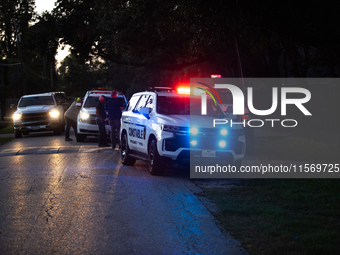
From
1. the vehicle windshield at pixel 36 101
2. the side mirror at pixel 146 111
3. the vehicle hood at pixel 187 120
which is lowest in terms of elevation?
the vehicle windshield at pixel 36 101

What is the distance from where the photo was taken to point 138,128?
42.7 feet

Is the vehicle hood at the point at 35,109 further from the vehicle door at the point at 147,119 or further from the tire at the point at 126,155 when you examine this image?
the vehicle door at the point at 147,119

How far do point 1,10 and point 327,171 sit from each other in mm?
83182

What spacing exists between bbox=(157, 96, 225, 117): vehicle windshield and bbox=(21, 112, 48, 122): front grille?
14.2 metres

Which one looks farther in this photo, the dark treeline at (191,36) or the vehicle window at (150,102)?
the dark treeline at (191,36)

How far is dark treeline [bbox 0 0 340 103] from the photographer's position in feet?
44.5

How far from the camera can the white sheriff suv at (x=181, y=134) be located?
37.0 ft

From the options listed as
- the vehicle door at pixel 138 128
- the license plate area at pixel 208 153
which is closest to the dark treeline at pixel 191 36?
the vehicle door at pixel 138 128

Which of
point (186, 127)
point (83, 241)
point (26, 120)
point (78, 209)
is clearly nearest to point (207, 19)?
point (186, 127)

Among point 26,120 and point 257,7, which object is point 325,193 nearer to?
point 257,7

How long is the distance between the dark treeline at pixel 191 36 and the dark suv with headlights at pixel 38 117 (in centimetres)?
521

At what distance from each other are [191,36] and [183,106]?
15.6 m

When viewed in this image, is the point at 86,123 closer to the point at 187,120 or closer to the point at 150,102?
the point at 150,102

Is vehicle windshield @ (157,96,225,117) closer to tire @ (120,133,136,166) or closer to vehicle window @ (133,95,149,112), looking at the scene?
vehicle window @ (133,95,149,112)
